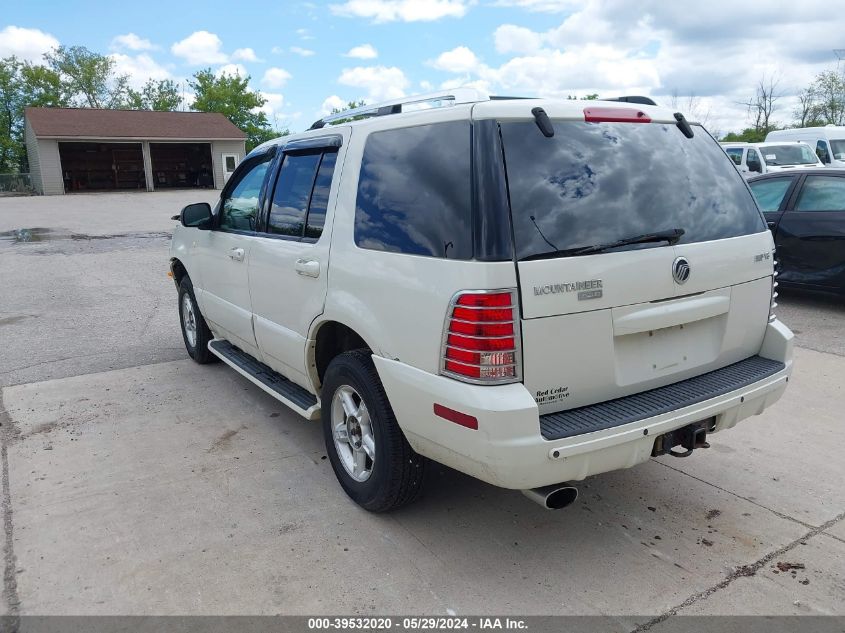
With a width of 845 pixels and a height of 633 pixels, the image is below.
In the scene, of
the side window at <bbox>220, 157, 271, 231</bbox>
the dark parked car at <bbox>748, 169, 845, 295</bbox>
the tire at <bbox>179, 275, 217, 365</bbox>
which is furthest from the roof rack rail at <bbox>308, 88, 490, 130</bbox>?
the dark parked car at <bbox>748, 169, 845, 295</bbox>

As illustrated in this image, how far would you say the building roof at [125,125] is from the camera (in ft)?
125

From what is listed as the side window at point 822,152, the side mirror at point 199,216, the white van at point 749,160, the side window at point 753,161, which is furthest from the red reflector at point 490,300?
the side window at point 822,152

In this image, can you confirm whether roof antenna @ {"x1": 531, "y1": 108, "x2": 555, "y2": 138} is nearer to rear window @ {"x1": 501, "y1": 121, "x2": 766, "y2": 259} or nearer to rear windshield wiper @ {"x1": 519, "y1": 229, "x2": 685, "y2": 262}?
rear window @ {"x1": 501, "y1": 121, "x2": 766, "y2": 259}

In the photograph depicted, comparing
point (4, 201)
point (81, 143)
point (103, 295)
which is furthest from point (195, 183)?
point (103, 295)

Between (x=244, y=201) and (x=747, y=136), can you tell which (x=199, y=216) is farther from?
(x=747, y=136)

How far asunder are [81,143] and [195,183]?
6886 mm

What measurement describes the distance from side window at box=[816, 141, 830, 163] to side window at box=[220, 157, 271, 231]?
69.1ft

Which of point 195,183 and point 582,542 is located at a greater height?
point 195,183

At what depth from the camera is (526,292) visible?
106 inches

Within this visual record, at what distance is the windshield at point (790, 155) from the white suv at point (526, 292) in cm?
1761

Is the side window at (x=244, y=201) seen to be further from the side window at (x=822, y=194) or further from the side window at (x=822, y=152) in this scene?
the side window at (x=822, y=152)

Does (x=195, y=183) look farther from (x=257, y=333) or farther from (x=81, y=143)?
(x=257, y=333)

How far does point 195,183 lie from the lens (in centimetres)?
4369

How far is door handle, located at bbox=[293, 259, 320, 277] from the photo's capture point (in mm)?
3649
